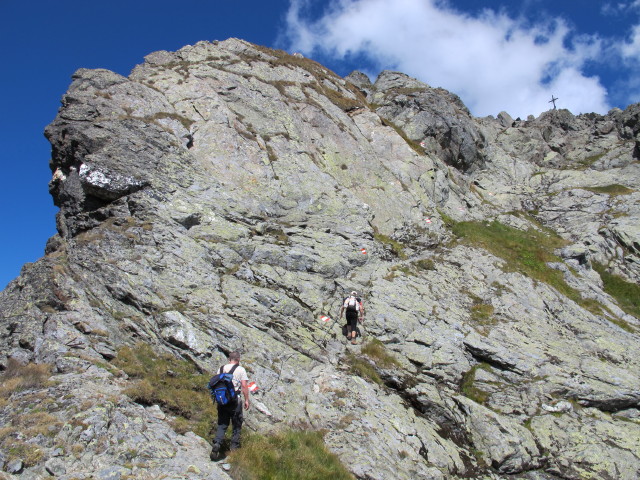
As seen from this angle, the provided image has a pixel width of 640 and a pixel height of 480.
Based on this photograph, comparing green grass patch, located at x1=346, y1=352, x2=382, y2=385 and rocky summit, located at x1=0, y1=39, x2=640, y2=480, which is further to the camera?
green grass patch, located at x1=346, y1=352, x2=382, y2=385

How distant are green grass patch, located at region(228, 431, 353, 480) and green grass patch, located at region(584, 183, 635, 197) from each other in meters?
40.5

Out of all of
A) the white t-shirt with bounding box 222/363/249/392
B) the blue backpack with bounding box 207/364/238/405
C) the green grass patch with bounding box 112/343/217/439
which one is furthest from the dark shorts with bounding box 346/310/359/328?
the blue backpack with bounding box 207/364/238/405

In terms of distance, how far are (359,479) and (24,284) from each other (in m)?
12.6

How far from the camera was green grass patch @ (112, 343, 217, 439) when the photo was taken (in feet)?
32.9

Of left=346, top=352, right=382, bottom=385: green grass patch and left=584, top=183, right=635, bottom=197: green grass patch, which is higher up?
left=584, top=183, right=635, bottom=197: green grass patch

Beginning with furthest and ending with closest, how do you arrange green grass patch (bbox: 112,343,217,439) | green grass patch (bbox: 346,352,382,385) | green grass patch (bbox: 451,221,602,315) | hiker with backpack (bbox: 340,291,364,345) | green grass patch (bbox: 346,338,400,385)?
green grass patch (bbox: 451,221,602,315)
hiker with backpack (bbox: 340,291,364,345)
green grass patch (bbox: 346,338,400,385)
green grass patch (bbox: 346,352,382,385)
green grass patch (bbox: 112,343,217,439)

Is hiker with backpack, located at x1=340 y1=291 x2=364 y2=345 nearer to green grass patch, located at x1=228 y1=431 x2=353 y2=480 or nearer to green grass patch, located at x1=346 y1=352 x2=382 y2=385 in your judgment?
green grass patch, located at x1=346 y1=352 x2=382 y2=385

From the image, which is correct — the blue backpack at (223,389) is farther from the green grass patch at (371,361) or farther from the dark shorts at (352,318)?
the dark shorts at (352,318)

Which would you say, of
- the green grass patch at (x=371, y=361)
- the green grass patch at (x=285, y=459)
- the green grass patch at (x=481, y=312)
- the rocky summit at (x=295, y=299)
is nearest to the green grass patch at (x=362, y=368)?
the green grass patch at (x=371, y=361)

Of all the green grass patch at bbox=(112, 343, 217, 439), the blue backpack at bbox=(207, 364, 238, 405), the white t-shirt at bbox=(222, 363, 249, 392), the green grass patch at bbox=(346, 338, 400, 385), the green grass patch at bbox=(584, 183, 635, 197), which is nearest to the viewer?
the blue backpack at bbox=(207, 364, 238, 405)

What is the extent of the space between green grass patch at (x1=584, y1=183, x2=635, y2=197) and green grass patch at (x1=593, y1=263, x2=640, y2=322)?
1345 cm

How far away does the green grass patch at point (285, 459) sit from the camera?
877 cm

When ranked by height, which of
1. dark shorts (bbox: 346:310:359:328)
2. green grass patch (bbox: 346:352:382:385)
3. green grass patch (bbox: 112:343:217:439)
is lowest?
green grass patch (bbox: 112:343:217:439)

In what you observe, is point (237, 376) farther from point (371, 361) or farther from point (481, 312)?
point (481, 312)
